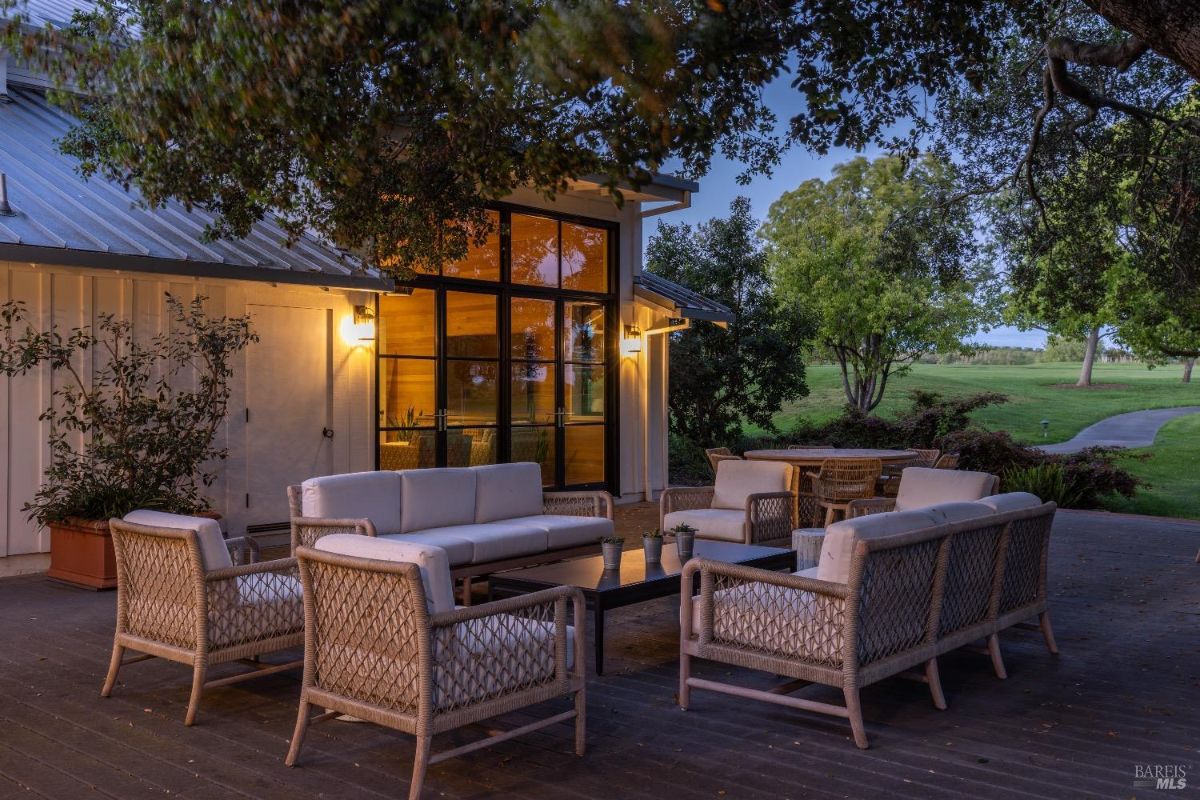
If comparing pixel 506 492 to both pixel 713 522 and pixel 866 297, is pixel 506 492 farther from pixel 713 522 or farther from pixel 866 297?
pixel 866 297

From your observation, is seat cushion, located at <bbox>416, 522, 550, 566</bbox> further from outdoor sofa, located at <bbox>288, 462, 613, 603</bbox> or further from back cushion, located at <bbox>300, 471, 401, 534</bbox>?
back cushion, located at <bbox>300, 471, 401, 534</bbox>

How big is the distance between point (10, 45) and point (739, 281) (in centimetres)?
1303

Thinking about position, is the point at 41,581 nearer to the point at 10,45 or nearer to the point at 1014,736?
the point at 10,45

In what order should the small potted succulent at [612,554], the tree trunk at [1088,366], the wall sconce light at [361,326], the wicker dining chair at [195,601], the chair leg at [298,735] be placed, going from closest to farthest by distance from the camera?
the chair leg at [298,735]
the wicker dining chair at [195,601]
the small potted succulent at [612,554]
the wall sconce light at [361,326]
the tree trunk at [1088,366]

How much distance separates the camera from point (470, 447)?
36.5 feet

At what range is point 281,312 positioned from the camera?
31.2 ft

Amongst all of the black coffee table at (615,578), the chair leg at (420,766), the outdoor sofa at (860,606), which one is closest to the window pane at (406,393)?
the black coffee table at (615,578)

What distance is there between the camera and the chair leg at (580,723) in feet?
13.1

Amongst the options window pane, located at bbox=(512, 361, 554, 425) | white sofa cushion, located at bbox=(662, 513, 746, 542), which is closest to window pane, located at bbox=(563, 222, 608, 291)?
window pane, located at bbox=(512, 361, 554, 425)

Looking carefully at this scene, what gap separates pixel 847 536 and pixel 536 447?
7.79 metres

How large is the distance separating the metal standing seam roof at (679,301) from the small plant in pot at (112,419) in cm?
543

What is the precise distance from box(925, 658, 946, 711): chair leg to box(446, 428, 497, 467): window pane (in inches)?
270

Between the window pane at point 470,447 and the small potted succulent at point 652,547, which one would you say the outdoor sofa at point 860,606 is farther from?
the window pane at point 470,447
